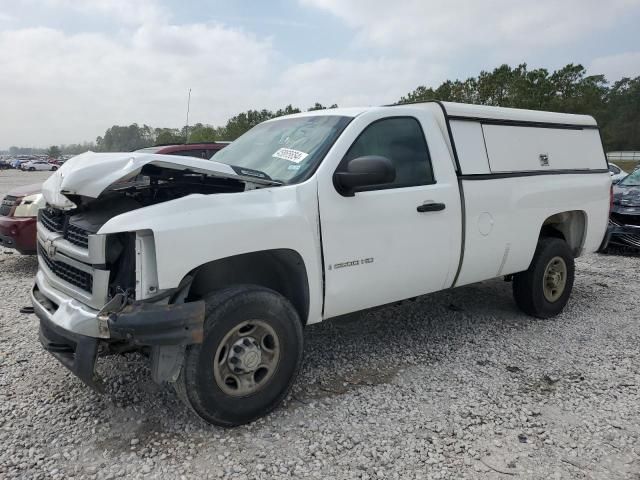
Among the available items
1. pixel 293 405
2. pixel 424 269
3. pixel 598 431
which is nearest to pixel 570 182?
pixel 424 269

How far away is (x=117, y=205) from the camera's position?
325 cm

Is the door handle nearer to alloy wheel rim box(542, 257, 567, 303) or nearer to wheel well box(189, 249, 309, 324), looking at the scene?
wheel well box(189, 249, 309, 324)

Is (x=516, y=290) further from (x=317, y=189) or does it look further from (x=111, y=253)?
(x=111, y=253)

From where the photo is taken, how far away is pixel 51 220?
138 inches

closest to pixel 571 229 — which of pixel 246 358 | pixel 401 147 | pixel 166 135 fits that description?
pixel 401 147

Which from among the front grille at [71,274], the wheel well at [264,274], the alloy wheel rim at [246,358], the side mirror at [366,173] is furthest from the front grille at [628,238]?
the front grille at [71,274]

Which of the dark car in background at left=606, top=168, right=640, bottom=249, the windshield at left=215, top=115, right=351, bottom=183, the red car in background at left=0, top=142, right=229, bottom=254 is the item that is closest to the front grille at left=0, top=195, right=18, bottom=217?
the red car in background at left=0, top=142, right=229, bottom=254

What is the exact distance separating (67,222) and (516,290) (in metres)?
4.15

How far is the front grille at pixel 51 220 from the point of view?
11.0 ft

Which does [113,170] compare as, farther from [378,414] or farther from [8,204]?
[8,204]

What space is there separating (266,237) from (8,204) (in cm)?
527

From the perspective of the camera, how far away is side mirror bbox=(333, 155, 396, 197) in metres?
3.22

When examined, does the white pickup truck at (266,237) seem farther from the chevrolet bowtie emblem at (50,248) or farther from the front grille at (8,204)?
the front grille at (8,204)

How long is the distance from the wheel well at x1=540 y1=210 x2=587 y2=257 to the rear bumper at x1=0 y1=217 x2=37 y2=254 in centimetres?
601
